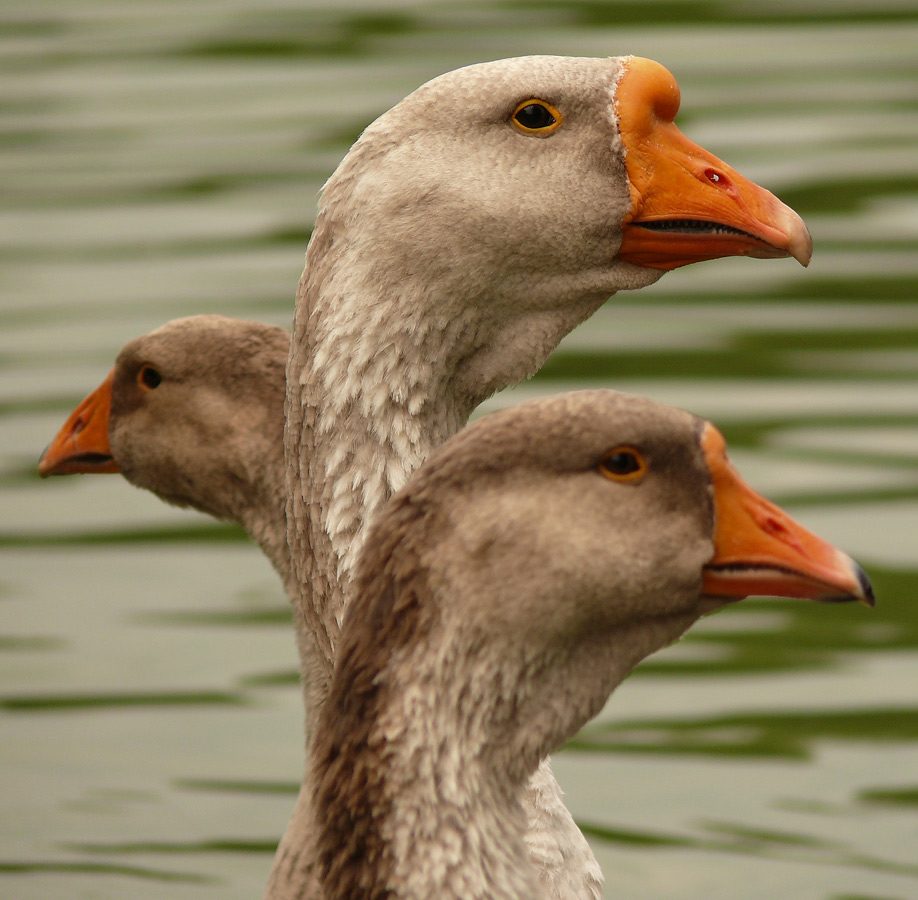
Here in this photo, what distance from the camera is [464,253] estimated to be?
4844 mm

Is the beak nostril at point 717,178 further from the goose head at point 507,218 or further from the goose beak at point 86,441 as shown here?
the goose beak at point 86,441

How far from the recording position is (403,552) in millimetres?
3732

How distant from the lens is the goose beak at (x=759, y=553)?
152 inches

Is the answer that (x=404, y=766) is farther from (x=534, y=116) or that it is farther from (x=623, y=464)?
(x=534, y=116)

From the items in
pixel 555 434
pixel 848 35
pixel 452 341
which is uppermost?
pixel 555 434

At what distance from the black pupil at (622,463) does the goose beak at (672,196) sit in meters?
1.15

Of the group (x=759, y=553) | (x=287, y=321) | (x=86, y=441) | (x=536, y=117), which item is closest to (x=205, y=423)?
(x=86, y=441)

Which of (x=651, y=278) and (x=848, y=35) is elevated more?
(x=651, y=278)

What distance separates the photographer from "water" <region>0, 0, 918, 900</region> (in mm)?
7262

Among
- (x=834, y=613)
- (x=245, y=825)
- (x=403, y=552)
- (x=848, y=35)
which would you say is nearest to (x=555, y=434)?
(x=403, y=552)

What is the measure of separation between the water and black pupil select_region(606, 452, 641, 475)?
127 inches

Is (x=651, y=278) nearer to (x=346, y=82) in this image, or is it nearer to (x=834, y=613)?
(x=834, y=613)

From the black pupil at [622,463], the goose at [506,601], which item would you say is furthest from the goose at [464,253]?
the black pupil at [622,463]

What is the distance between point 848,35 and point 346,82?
4.09 meters
